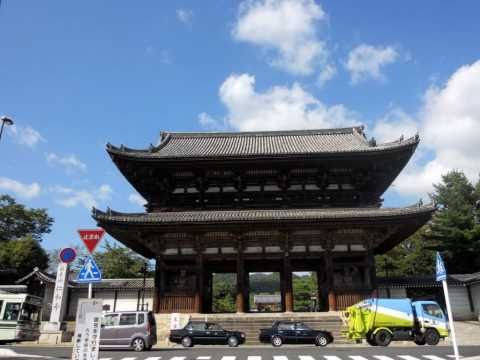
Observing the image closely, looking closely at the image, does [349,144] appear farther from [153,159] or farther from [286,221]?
[153,159]

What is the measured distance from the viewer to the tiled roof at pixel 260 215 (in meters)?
21.0

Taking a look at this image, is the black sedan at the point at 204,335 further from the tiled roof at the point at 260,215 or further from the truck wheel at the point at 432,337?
the truck wheel at the point at 432,337

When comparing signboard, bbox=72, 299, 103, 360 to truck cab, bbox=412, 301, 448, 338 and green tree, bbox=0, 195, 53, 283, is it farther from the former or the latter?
green tree, bbox=0, 195, 53, 283

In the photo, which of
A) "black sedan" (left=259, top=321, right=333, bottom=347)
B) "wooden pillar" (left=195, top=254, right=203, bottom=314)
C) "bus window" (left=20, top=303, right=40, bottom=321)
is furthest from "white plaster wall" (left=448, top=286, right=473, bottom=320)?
"bus window" (left=20, top=303, right=40, bottom=321)

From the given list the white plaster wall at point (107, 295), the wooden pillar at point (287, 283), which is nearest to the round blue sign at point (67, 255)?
the wooden pillar at point (287, 283)

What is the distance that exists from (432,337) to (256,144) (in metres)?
17.6

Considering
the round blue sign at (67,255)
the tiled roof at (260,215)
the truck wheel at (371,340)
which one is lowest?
the truck wheel at (371,340)

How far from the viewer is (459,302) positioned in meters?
29.3

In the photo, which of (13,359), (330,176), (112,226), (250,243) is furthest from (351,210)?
(13,359)

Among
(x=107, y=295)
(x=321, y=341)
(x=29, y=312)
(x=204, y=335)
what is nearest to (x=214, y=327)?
(x=204, y=335)

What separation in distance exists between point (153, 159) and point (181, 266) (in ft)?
22.3

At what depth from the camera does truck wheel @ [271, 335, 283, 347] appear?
60.3 feet

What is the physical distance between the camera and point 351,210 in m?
22.4

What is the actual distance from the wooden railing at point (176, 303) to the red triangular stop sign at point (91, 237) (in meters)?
12.9
